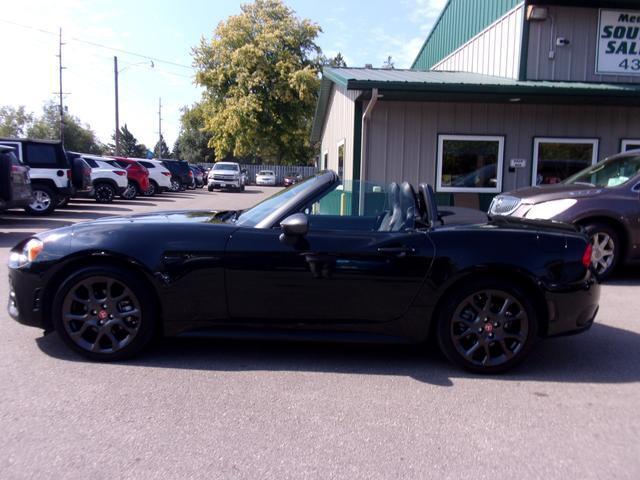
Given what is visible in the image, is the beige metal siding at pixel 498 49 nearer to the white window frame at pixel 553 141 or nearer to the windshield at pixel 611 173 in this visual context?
the white window frame at pixel 553 141

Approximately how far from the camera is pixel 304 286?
148 inches

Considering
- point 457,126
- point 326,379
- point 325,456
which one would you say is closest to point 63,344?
point 326,379

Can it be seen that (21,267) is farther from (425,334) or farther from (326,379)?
(425,334)

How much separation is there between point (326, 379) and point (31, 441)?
1.79 meters

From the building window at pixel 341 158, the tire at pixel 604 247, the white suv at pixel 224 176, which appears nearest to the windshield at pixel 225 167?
the white suv at pixel 224 176

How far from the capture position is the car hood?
7055mm

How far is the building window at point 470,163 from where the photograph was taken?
1077cm

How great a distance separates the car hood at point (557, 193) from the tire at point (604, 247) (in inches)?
17.3

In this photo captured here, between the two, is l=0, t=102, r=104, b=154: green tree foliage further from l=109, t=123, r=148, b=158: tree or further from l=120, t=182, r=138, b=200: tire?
l=120, t=182, r=138, b=200: tire

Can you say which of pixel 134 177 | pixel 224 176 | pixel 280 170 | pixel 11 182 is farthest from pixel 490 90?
pixel 280 170

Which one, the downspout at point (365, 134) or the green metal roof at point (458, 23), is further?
the green metal roof at point (458, 23)

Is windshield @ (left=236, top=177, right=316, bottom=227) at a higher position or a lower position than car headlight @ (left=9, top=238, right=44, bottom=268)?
higher

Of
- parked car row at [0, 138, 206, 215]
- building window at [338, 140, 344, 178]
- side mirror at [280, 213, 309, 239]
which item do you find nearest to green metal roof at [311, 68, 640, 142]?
building window at [338, 140, 344, 178]

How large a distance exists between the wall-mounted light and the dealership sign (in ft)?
4.18
